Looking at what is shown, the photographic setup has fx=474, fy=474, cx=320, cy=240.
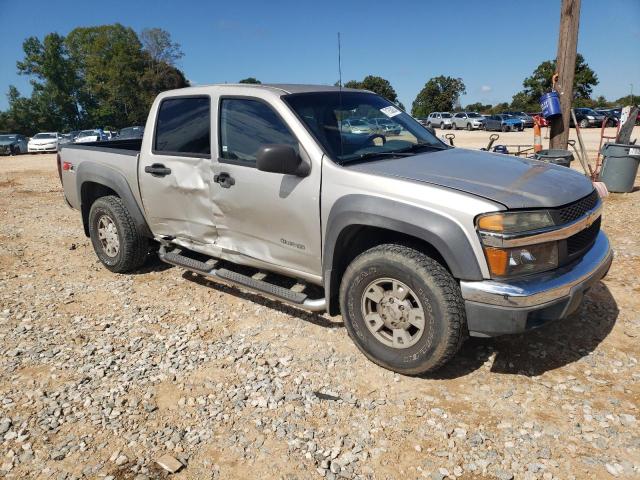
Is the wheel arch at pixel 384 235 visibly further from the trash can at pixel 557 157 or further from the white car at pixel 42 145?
the white car at pixel 42 145

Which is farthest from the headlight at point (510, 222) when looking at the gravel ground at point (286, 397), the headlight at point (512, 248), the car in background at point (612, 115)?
the car in background at point (612, 115)

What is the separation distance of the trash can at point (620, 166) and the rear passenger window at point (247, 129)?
6943 mm

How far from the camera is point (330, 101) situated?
382 cm

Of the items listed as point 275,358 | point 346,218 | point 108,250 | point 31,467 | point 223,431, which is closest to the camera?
point 31,467

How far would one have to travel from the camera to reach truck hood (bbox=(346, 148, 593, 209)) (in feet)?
9.07

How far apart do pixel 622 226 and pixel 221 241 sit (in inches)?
212

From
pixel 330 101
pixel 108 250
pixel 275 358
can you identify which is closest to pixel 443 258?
pixel 275 358

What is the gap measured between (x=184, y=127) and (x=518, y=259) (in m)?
3.06

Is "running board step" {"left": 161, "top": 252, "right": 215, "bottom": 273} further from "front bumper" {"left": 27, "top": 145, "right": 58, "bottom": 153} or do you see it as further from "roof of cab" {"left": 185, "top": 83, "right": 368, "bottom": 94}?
"front bumper" {"left": 27, "top": 145, "right": 58, "bottom": 153}

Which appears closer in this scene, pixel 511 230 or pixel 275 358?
pixel 511 230

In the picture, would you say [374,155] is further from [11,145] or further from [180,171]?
[11,145]

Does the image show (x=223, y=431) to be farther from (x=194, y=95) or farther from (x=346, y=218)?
(x=194, y=95)

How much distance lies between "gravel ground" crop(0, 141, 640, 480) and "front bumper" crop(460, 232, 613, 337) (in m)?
0.54

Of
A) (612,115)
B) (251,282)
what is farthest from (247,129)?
(612,115)
